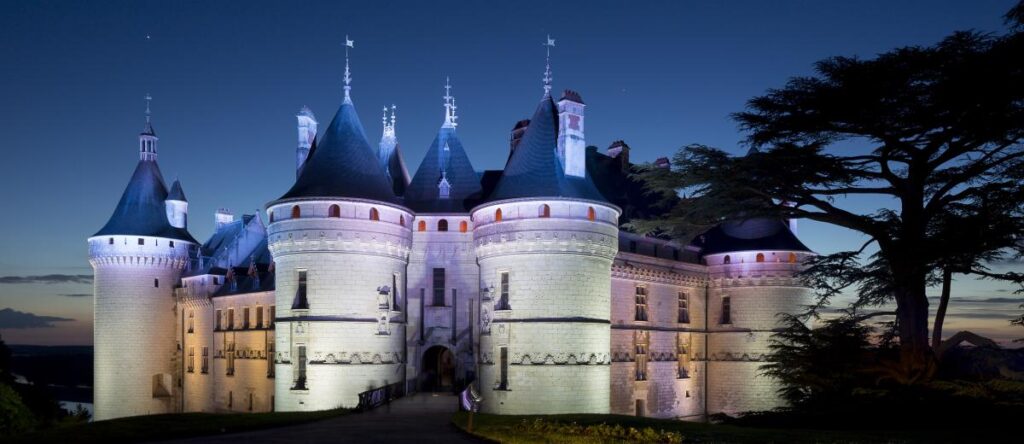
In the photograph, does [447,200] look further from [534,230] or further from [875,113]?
[875,113]

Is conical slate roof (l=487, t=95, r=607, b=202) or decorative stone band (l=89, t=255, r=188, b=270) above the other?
conical slate roof (l=487, t=95, r=607, b=202)

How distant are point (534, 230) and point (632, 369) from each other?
1127 cm

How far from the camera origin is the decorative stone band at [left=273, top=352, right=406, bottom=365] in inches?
1212

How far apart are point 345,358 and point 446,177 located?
9.21m

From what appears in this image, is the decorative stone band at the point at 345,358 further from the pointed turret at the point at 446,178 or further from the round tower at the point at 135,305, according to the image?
the round tower at the point at 135,305

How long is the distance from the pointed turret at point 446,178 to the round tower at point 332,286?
3813 millimetres

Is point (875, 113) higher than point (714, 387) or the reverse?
higher

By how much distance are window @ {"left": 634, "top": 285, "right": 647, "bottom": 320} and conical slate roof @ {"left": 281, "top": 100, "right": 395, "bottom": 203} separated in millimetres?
13220

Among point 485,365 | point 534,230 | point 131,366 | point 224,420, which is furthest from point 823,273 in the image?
point 131,366

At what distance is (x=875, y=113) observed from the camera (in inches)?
864

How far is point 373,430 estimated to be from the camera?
20656 millimetres

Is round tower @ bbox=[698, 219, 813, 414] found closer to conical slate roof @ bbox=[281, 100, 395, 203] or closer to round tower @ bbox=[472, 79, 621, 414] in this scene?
round tower @ bbox=[472, 79, 621, 414]

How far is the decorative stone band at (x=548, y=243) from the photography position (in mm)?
30656

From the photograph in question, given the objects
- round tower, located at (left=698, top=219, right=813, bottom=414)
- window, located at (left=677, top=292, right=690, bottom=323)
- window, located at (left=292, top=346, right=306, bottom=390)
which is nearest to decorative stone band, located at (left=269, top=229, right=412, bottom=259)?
window, located at (left=292, top=346, right=306, bottom=390)
